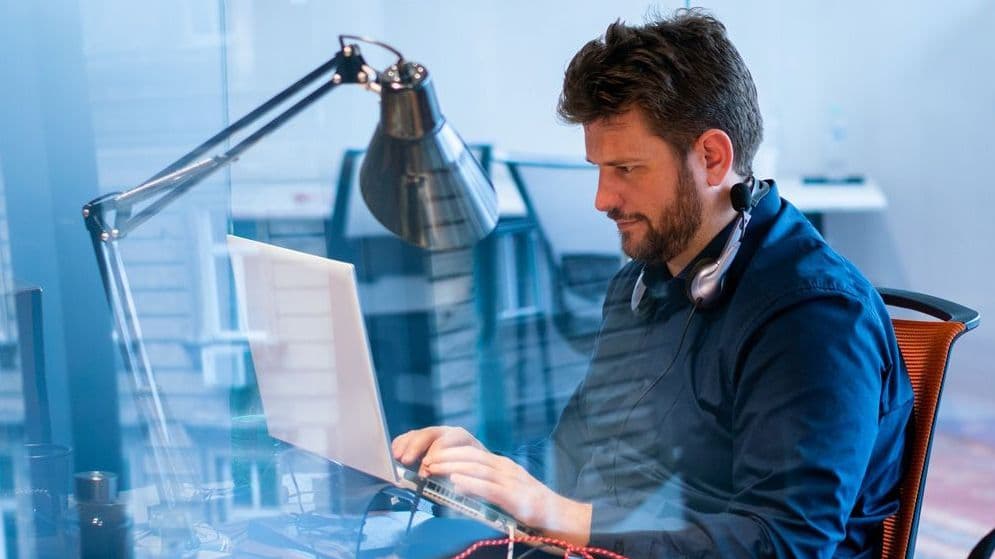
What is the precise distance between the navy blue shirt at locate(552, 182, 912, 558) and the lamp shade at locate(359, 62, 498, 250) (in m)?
0.28

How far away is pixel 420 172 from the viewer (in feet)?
3.28

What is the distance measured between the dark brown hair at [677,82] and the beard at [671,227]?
0.05 meters

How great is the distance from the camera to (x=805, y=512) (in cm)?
95

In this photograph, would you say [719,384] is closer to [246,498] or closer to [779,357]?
[779,357]

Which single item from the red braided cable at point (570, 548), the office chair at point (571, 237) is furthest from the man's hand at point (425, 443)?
the office chair at point (571, 237)

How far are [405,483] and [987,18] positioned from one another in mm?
3200

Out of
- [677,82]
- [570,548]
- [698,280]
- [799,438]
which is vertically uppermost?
[677,82]

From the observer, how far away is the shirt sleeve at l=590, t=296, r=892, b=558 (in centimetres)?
95

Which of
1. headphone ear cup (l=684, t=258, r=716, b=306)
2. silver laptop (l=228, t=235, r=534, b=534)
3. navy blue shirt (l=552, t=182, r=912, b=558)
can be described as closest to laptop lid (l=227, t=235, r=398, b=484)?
silver laptop (l=228, t=235, r=534, b=534)

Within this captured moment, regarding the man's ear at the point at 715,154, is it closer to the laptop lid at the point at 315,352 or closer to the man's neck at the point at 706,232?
the man's neck at the point at 706,232

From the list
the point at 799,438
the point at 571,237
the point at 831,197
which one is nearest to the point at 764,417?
the point at 799,438

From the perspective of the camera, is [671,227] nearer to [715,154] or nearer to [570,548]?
[715,154]

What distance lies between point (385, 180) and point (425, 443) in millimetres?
306

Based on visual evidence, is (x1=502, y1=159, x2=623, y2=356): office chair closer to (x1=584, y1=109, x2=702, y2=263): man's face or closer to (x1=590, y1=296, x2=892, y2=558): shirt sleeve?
(x1=584, y1=109, x2=702, y2=263): man's face
